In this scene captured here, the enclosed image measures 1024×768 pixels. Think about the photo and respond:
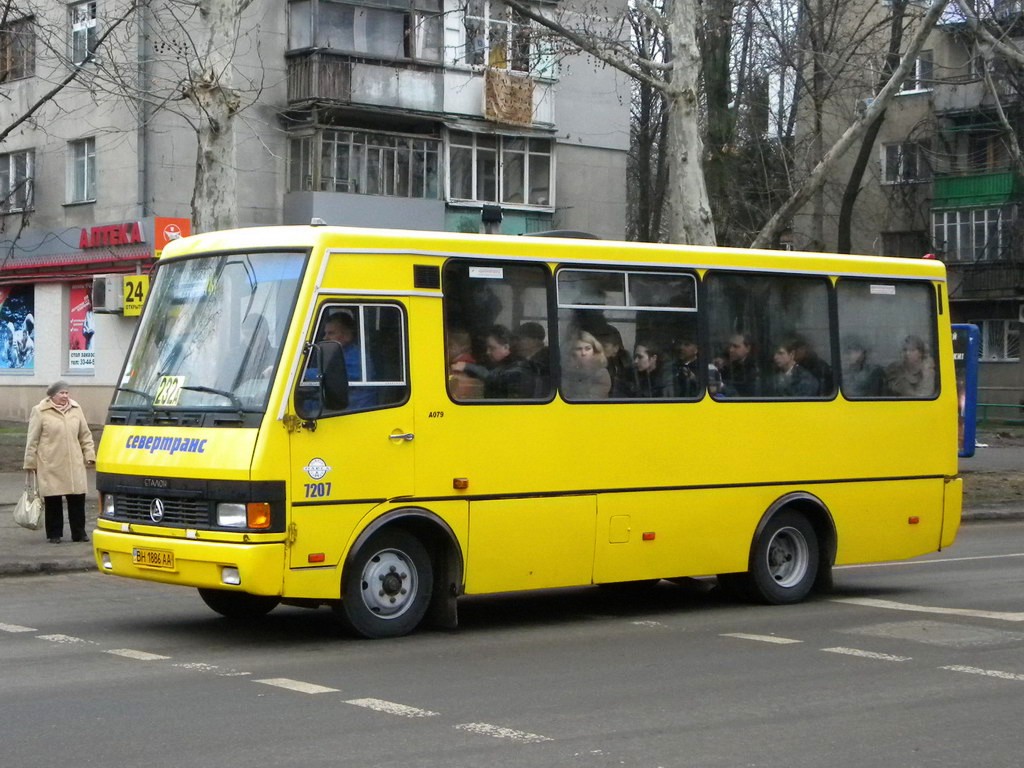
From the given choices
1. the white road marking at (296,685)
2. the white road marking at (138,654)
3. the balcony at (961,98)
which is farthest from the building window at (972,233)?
the white road marking at (296,685)

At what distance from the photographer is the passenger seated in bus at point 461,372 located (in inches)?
428

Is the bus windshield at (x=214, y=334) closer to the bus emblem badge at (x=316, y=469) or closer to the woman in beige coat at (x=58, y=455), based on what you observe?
the bus emblem badge at (x=316, y=469)

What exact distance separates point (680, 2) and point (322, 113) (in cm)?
1425

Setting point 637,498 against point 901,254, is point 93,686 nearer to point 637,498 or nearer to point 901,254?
point 637,498

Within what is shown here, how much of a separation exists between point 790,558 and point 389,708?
18.8 ft

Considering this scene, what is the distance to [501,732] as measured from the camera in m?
7.63

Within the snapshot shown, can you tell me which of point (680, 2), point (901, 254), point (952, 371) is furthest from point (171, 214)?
point (901, 254)

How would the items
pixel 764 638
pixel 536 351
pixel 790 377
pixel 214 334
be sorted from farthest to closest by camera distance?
pixel 790 377, pixel 536 351, pixel 764 638, pixel 214 334

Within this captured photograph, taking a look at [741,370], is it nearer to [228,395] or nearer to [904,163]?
[228,395]

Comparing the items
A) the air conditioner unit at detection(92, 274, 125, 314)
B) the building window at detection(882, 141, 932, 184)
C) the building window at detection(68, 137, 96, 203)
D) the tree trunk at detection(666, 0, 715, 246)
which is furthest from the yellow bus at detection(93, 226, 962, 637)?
the building window at detection(882, 141, 932, 184)

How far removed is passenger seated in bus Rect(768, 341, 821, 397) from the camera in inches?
508

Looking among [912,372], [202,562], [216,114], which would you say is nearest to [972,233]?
[216,114]

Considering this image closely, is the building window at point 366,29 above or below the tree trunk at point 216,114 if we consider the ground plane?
above

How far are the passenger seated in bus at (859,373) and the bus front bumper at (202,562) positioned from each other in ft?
18.1
